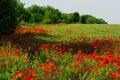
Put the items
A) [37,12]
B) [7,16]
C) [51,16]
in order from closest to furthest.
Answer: [7,16], [51,16], [37,12]

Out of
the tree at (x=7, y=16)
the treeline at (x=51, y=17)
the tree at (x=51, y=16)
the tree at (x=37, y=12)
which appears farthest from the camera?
the tree at (x=37, y=12)

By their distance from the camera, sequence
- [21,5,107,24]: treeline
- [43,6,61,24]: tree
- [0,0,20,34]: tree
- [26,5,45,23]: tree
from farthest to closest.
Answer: [26,5,45,23]: tree
[21,5,107,24]: treeline
[43,6,61,24]: tree
[0,0,20,34]: tree

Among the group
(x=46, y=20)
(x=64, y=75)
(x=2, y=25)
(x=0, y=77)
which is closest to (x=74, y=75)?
(x=64, y=75)

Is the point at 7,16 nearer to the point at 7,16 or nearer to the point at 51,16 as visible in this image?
the point at 7,16

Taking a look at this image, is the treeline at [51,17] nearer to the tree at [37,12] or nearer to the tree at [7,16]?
the tree at [37,12]

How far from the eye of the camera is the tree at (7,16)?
19.6 meters

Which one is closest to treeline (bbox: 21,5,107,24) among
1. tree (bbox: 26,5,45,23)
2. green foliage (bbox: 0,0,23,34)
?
tree (bbox: 26,5,45,23)

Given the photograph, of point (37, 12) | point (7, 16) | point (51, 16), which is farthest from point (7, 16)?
point (37, 12)

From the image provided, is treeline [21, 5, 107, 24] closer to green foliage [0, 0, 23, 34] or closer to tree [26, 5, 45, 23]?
tree [26, 5, 45, 23]

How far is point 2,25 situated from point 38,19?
51.8 metres

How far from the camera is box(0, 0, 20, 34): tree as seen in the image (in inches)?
772

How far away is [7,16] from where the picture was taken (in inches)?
782

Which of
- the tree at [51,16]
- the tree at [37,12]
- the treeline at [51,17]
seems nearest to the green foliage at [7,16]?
the treeline at [51,17]

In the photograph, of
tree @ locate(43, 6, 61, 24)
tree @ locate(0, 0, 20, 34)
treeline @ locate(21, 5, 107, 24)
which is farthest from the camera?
treeline @ locate(21, 5, 107, 24)
